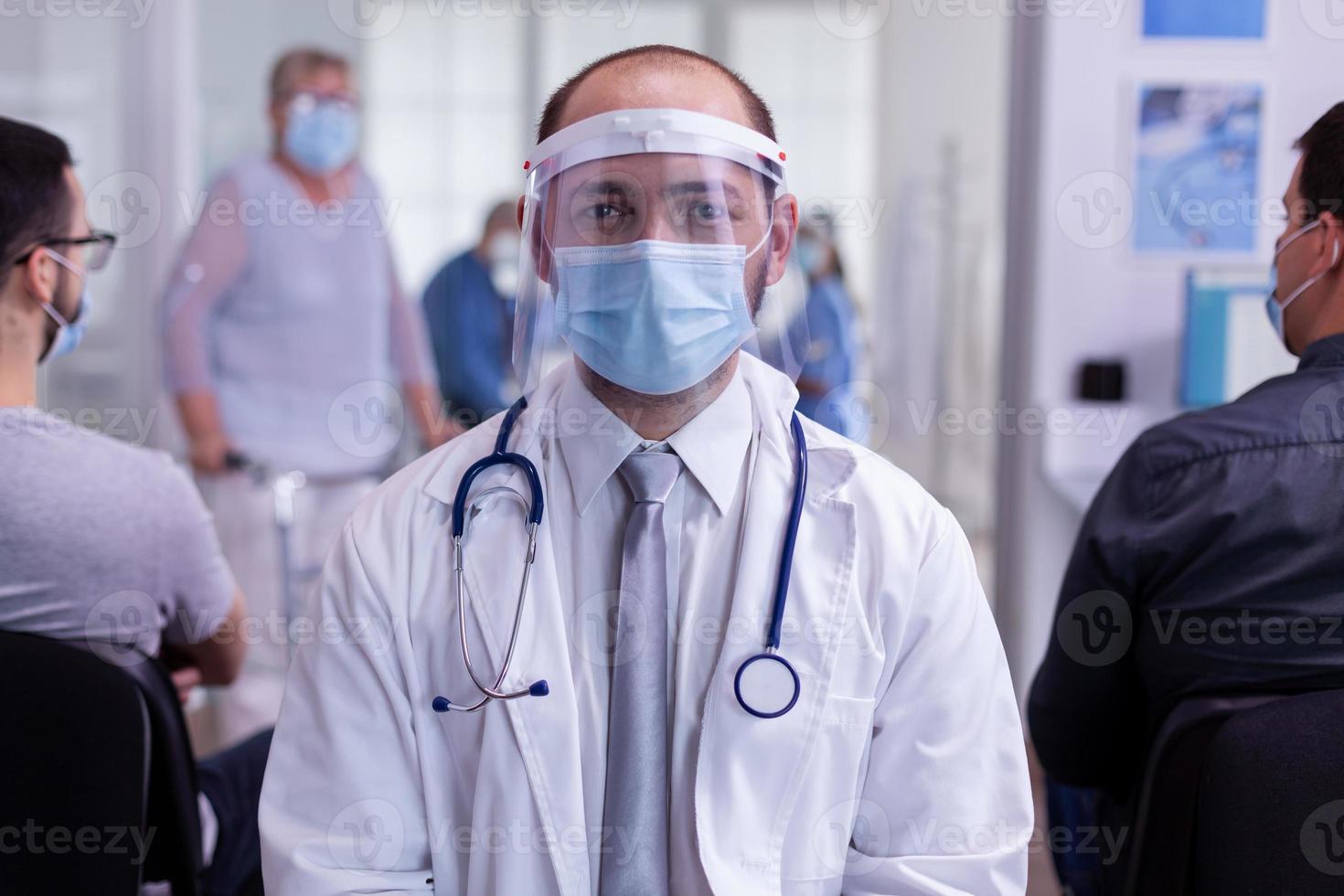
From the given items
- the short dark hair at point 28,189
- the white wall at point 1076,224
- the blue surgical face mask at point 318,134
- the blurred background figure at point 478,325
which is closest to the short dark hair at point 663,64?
the short dark hair at point 28,189


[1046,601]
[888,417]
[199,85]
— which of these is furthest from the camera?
[888,417]

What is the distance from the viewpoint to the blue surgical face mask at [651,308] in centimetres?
115

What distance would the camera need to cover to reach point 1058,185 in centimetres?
279

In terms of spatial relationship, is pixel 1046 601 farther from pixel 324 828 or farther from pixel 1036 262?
pixel 324 828

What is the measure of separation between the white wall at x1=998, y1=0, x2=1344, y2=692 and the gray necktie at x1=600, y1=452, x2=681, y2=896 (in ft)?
5.63

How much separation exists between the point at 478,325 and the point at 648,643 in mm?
2339

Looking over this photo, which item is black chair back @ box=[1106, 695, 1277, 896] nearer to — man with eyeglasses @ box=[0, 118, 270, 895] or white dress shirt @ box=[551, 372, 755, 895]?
white dress shirt @ box=[551, 372, 755, 895]

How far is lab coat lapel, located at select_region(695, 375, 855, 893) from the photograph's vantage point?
43.3 inches

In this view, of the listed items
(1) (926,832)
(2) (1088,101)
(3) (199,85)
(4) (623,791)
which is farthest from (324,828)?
(3) (199,85)

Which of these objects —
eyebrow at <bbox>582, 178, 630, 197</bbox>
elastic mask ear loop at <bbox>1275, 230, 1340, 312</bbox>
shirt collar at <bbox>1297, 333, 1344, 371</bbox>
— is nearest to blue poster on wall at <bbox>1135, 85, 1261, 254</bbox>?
elastic mask ear loop at <bbox>1275, 230, 1340, 312</bbox>

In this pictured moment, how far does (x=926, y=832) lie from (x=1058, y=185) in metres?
2.07

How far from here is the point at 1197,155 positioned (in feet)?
9.03

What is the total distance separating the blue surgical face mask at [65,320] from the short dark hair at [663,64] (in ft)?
2.35

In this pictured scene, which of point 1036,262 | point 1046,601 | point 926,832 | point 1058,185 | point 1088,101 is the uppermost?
point 1088,101
